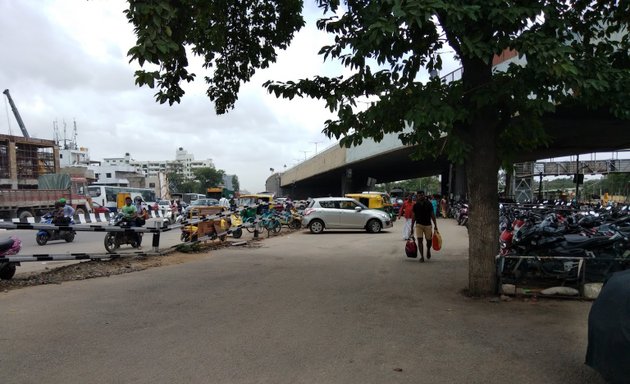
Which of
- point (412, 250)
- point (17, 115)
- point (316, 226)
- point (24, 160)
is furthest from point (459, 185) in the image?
point (17, 115)

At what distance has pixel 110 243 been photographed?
1360cm

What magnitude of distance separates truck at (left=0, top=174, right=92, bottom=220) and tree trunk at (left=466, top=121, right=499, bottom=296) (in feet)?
84.6

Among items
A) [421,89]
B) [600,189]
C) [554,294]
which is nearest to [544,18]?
[421,89]

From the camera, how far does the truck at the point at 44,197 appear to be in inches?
1045

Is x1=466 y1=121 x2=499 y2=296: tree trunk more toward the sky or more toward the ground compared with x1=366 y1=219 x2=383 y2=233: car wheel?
more toward the sky

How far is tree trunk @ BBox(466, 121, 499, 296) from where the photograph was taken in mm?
7176

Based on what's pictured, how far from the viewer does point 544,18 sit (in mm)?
5734

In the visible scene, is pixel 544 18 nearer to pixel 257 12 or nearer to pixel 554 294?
pixel 554 294

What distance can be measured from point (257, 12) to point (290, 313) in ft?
22.2

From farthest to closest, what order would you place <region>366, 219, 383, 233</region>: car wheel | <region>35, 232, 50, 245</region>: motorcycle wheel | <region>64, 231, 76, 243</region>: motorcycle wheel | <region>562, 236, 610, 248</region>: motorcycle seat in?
<region>366, 219, 383, 233</region>: car wheel, <region>64, 231, 76, 243</region>: motorcycle wheel, <region>35, 232, 50, 245</region>: motorcycle wheel, <region>562, 236, 610, 248</region>: motorcycle seat

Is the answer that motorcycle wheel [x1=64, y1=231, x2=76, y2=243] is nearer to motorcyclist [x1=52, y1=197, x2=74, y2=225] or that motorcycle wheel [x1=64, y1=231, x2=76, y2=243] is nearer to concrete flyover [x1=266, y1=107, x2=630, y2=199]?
motorcyclist [x1=52, y1=197, x2=74, y2=225]

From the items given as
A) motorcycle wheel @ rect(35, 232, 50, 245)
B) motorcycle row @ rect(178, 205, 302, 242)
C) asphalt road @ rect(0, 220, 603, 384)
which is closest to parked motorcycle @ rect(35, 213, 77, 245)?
motorcycle wheel @ rect(35, 232, 50, 245)

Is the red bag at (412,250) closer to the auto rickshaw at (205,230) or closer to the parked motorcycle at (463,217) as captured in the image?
the auto rickshaw at (205,230)

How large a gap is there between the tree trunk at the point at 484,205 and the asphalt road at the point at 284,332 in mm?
477
